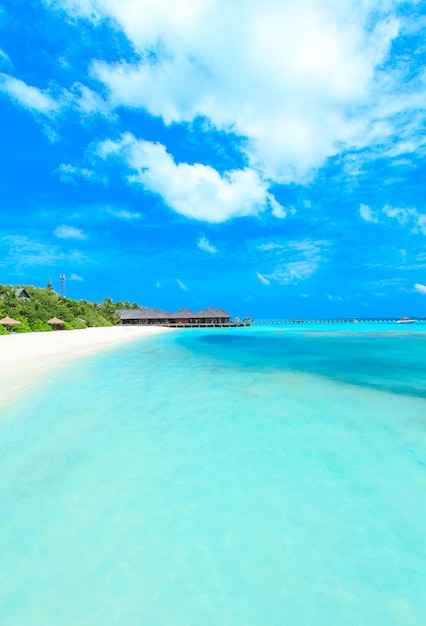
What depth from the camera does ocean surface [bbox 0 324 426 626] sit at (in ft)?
6.41

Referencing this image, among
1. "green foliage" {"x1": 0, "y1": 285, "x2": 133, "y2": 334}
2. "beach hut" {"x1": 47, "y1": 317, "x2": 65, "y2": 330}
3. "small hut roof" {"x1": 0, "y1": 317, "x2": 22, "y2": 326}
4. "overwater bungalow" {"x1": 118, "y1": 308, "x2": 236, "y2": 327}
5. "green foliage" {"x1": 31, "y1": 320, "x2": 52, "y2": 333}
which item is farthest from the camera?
"overwater bungalow" {"x1": 118, "y1": 308, "x2": 236, "y2": 327}

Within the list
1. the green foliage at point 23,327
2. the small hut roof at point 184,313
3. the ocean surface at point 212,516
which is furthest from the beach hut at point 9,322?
the small hut roof at point 184,313

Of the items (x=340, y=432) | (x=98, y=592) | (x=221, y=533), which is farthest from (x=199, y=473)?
(x=340, y=432)

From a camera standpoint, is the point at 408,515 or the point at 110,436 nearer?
the point at 408,515

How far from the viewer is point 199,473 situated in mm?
3590

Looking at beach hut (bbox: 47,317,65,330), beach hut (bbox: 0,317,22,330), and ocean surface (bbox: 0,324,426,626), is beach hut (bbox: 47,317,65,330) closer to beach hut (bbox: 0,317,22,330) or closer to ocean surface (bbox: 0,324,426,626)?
beach hut (bbox: 0,317,22,330)

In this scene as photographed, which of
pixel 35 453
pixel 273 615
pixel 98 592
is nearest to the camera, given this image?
pixel 273 615

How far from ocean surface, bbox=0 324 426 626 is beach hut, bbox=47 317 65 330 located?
A: 1007 inches

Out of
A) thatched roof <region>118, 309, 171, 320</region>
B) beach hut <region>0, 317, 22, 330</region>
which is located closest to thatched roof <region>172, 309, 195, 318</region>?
thatched roof <region>118, 309, 171, 320</region>

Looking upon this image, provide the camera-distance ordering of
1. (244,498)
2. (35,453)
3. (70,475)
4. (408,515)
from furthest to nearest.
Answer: (35,453), (70,475), (244,498), (408,515)

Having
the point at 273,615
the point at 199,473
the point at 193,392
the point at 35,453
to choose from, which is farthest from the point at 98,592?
the point at 193,392

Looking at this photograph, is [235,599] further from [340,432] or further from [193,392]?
[193,392]

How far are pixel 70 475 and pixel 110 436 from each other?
1168mm

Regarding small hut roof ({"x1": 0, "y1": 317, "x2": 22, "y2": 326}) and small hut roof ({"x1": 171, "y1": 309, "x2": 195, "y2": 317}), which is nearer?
small hut roof ({"x1": 0, "y1": 317, "x2": 22, "y2": 326})
